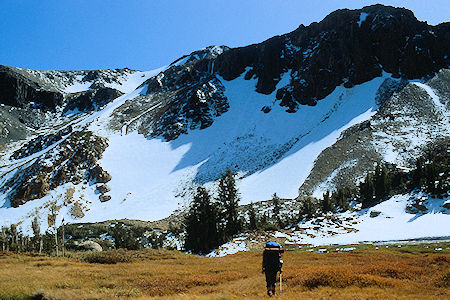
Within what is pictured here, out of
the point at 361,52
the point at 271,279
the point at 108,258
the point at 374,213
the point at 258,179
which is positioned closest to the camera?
the point at 271,279

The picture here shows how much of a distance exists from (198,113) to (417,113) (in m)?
70.1

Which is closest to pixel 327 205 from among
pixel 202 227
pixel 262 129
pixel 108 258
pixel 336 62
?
pixel 202 227

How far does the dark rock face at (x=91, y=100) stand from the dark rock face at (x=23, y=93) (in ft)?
30.3

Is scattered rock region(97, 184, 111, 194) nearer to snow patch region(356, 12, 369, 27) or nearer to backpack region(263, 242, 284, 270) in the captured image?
backpack region(263, 242, 284, 270)

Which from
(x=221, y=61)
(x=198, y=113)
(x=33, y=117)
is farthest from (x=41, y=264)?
(x=33, y=117)

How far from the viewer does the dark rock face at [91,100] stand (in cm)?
16961

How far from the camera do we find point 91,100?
172 metres

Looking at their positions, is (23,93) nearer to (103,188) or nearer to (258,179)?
(103,188)

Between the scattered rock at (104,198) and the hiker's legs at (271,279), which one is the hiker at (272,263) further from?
the scattered rock at (104,198)

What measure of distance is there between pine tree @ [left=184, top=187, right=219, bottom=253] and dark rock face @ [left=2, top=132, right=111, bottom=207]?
162 feet

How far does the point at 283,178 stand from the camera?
225 feet

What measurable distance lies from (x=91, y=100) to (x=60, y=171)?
103 meters

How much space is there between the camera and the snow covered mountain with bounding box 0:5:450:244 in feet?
227

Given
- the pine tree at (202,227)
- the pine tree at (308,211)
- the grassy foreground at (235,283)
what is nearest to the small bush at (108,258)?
the grassy foreground at (235,283)
